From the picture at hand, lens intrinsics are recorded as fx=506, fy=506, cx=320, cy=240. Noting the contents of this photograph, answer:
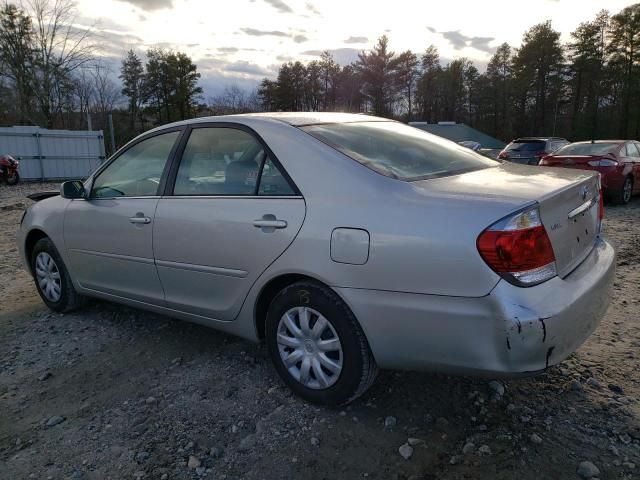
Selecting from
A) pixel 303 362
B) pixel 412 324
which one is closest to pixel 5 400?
pixel 303 362

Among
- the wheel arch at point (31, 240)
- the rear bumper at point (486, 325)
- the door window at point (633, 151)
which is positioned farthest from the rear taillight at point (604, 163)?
the wheel arch at point (31, 240)

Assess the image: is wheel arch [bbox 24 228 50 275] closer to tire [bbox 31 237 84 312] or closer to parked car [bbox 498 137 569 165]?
tire [bbox 31 237 84 312]

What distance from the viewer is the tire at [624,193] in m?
10.1

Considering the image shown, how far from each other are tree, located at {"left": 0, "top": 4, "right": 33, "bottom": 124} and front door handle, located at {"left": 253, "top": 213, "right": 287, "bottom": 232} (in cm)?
3239

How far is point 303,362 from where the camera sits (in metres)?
2.77

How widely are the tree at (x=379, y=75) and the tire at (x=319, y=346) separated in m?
57.8

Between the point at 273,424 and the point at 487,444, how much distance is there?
1084 millimetres

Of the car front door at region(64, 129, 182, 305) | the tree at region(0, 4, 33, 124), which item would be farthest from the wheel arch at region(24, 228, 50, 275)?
Result: the tree at region(0, 4, 33, 124)

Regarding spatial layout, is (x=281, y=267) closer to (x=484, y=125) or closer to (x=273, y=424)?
(x=273, y=424)

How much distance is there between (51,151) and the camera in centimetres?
1994

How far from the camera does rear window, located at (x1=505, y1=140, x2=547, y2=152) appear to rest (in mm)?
15164

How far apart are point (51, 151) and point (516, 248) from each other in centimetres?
2144

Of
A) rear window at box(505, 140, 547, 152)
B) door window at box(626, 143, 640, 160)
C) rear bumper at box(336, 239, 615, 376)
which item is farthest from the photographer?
rear window at box(505, 140, 547, 152)

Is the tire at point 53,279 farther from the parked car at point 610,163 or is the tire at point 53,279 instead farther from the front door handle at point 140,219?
the parked car at point 610,163
